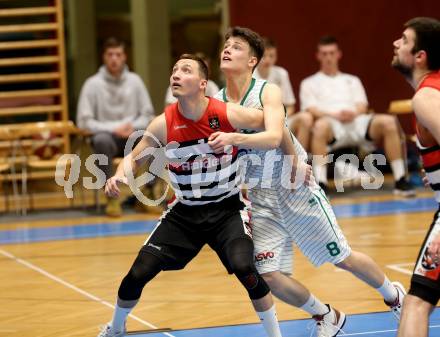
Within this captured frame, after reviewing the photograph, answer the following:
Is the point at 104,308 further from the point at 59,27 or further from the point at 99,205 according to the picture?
the point at 59,27

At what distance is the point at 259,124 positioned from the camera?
198 inches

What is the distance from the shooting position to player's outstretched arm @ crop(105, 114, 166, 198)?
4992 millimetres

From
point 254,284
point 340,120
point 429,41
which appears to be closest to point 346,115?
point 340,120

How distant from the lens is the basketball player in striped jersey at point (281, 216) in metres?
5.16

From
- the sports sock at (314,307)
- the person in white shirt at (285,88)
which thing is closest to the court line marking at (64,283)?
the sports sock at (314,307)

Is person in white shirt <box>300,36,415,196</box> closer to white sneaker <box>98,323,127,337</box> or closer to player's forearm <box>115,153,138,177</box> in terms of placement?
player's forearm <box>115,153,138,177</box>

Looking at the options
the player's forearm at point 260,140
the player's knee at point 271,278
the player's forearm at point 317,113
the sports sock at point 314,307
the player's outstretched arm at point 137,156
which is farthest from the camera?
the player's forearm at point 317,113

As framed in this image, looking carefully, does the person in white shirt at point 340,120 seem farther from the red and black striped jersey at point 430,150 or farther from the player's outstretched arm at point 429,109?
the player's outstretched arm at point 429,109

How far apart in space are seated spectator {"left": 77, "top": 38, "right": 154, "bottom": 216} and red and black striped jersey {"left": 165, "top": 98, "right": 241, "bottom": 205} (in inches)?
207

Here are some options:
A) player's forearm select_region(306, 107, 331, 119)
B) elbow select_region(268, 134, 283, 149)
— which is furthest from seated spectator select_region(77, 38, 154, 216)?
elbow select_region(268, 134, 283, 149)

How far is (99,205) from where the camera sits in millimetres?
10789

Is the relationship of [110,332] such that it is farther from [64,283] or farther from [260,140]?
[64,283]

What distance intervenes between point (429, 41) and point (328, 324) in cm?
185

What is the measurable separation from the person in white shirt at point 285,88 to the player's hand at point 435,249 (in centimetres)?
642
